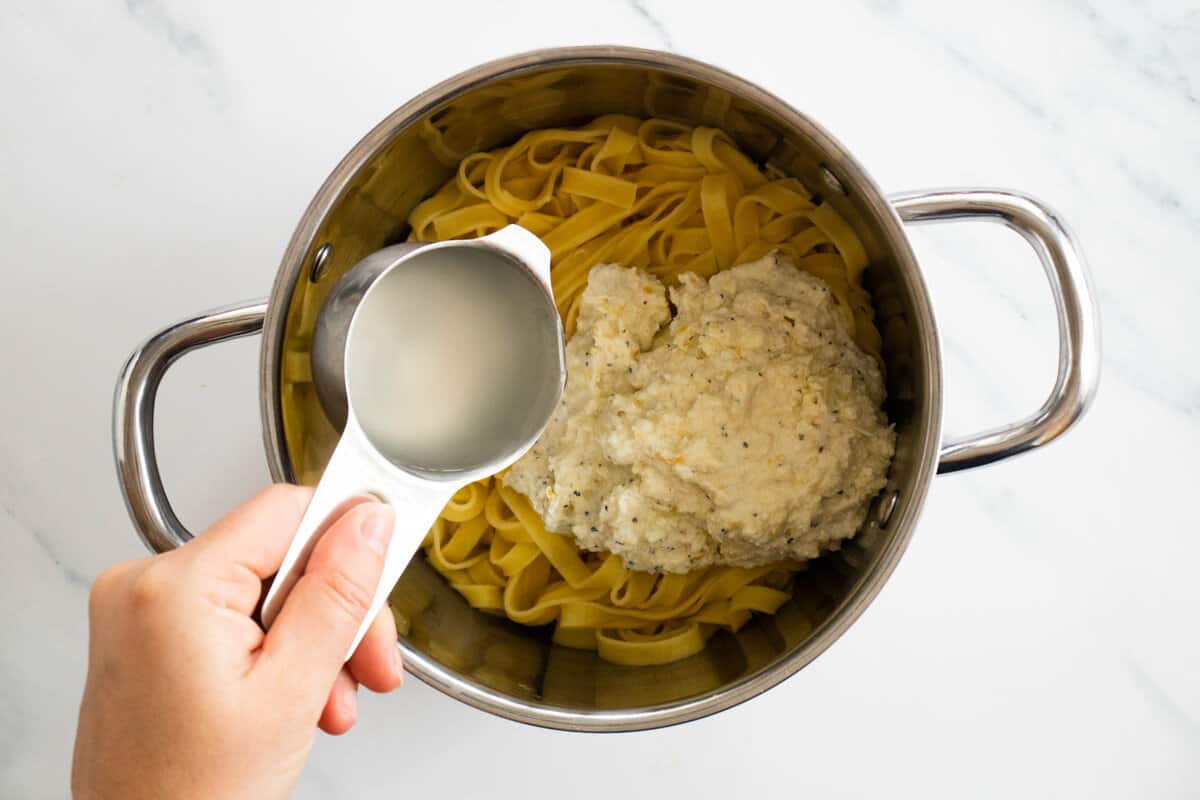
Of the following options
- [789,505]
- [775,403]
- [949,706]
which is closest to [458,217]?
[775,403]

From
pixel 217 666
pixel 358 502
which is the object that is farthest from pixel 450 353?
pixel 217 666

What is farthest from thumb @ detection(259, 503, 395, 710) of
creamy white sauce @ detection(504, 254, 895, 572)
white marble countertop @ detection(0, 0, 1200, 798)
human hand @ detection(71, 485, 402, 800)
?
white marble countertop @ detection(0, 0, 1200, 798)

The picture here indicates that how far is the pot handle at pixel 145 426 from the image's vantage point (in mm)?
1212

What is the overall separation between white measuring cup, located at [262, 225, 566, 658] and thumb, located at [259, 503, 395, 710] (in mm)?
213

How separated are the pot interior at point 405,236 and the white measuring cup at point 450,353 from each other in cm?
11

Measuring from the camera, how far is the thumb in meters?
0.95

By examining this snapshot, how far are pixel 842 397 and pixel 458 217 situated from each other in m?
0.71

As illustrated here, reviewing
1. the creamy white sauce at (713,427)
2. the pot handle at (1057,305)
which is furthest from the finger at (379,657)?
the pot handle at (1057,305)

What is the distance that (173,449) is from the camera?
1.68 meters

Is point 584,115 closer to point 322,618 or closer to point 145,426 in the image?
point 145,426

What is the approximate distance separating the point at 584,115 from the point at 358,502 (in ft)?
2.76

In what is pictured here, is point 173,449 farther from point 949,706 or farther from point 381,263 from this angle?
point 949,706

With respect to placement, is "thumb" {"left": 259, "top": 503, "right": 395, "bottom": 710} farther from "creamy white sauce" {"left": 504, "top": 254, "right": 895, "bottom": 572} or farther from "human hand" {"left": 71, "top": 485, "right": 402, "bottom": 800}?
"creamy white sauce" {"left": 504, "top": 254, "right": 895, "bottom": 572}

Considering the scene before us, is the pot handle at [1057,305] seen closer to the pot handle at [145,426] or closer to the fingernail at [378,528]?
the fingernail at [378,528]
